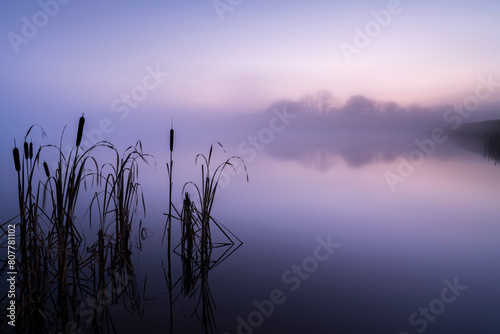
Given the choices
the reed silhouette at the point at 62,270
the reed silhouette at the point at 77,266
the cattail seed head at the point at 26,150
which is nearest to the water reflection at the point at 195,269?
the reed silhouette at the point at 77,266

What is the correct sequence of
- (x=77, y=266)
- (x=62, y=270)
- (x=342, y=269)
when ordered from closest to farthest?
(x=62, y=270) → (x=77, y=266) → (x=342, y=269)

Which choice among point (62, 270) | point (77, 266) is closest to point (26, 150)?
point (62, 270)

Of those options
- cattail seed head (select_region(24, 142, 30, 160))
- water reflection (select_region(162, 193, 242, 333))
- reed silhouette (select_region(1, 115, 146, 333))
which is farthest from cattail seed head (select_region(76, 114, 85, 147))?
water reflection (select_region(162, 193, 242, 333))

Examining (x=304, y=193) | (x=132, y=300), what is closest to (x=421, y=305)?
(x=132, y=300)

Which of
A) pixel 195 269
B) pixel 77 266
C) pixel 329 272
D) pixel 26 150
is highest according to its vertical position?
pixel 26 150

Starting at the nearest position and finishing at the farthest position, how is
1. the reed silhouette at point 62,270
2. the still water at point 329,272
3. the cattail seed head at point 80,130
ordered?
1. the cattail seed head at point 80,130
2. the reed silhouette at point 62,270
3. the still water at point 329,272

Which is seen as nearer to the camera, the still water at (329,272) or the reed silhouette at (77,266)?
the reed silhouette at (77,266)

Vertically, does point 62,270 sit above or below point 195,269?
above

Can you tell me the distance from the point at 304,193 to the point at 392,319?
6.90m

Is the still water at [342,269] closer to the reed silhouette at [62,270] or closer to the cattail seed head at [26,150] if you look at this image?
the reed silhouette at [62,270]

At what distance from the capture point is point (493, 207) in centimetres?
893

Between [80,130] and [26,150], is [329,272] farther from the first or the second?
[26,150]

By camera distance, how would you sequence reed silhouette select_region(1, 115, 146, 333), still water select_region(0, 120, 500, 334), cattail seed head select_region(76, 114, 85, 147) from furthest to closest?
still water select_region(0, 120, 500, 334), reed silhouette select_region(1, 115, 146, 333), cattail seed head select_region(76, 114, 85, 147)

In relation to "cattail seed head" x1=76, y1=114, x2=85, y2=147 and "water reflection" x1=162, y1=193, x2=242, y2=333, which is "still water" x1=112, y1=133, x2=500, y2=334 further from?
→ "cattail seed head" x1=76, y1=114, x2=85, y2=147
